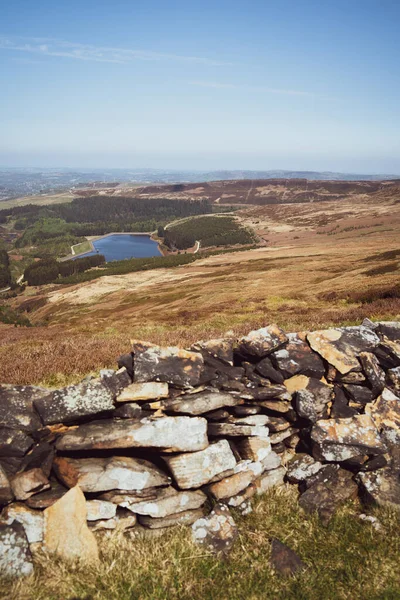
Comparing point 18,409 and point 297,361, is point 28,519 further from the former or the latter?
point 297,361

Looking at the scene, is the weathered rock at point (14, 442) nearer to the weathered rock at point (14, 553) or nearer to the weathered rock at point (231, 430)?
the weathered rock at point (14, 553)

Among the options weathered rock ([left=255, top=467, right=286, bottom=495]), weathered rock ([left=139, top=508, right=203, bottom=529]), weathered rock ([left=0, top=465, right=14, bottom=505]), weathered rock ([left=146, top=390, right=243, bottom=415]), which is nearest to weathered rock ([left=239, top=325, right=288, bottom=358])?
weathered rock ([left=146, top=390, right=243, bottom=415])

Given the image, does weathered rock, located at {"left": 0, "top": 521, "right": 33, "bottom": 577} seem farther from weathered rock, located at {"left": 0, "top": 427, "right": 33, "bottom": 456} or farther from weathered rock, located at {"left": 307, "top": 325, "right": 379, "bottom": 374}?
weathered rock, located at {"left": 307, "top": 325, "right": 379, "bottom": 374}

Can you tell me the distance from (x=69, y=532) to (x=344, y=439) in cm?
640

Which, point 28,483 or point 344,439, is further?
point 344,439

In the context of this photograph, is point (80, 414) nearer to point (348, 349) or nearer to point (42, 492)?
point (42, 492)

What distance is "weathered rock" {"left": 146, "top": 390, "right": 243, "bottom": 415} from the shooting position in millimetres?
8164

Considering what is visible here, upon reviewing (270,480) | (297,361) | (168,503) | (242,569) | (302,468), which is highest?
(297,361)

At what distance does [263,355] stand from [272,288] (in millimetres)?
46636

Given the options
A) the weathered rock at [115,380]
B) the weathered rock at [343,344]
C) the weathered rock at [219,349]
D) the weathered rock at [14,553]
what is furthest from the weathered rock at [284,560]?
the weathered rock at [343,344]

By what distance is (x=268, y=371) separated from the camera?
33.1ft

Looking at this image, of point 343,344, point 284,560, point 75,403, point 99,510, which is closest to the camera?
point 284,560

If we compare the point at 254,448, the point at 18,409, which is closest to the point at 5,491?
the point at 18,409

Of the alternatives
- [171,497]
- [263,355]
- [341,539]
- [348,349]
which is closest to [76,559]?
[171,497]
